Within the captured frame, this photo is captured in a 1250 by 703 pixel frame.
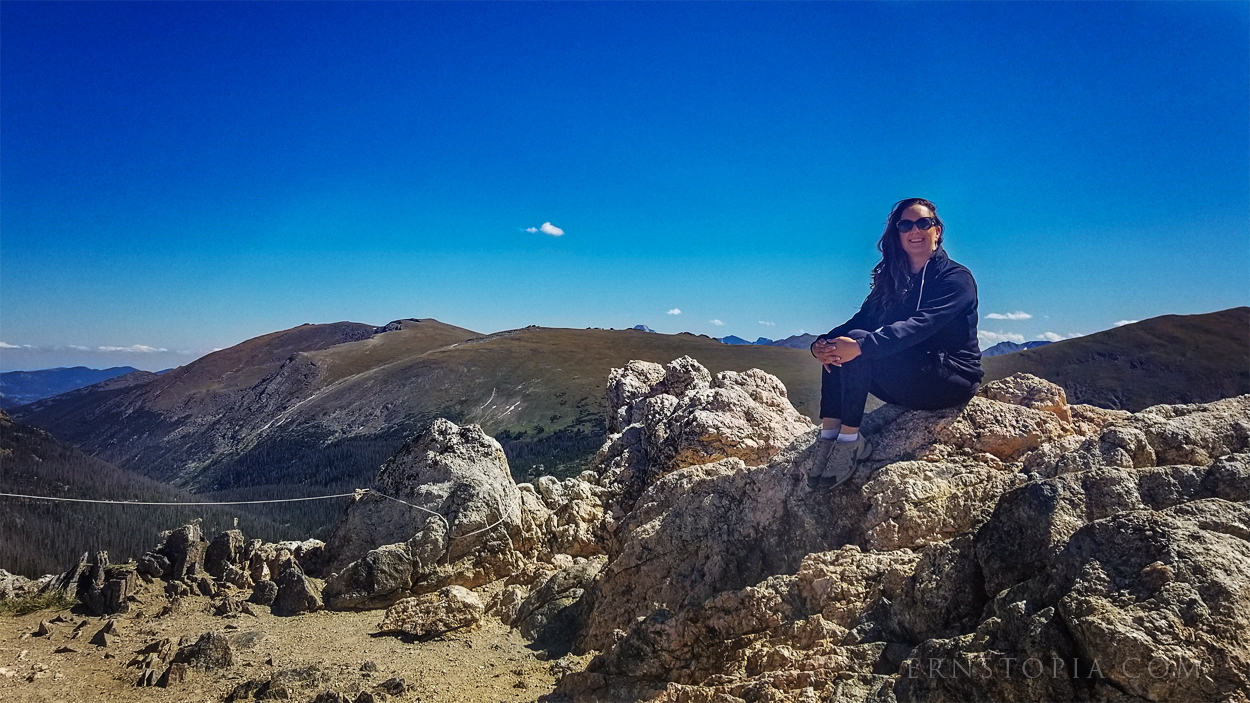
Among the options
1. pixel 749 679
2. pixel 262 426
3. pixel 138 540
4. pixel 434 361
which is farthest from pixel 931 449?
pixel 262 426

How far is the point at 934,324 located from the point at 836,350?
1.01 m

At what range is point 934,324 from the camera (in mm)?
6711

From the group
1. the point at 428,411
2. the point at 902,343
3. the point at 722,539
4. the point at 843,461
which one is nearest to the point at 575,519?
the point at 722,539

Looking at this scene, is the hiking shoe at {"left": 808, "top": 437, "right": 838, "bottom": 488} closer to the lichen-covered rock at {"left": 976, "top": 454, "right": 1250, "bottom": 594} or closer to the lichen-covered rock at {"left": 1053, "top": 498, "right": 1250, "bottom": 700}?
the lichen-covered rock at {"left": 976, "top": 454, "right": 1250, "bottom": 594}

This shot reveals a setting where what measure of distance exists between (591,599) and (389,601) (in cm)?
534

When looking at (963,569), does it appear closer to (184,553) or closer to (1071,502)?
(1071,502)

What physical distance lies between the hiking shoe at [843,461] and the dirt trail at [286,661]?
12.9 feet

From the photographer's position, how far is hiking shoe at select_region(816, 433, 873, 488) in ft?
24.9

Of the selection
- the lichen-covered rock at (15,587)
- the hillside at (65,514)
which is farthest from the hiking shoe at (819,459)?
the hillside at (65,514)

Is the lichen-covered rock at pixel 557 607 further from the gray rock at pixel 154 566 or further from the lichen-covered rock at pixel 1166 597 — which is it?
the gray rock at pixel 154 566

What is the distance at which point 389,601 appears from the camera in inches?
502

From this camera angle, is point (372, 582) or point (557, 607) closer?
point (557, 607)

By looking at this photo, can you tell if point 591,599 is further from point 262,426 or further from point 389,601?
point 262,426

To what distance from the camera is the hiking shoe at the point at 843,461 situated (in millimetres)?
7598
